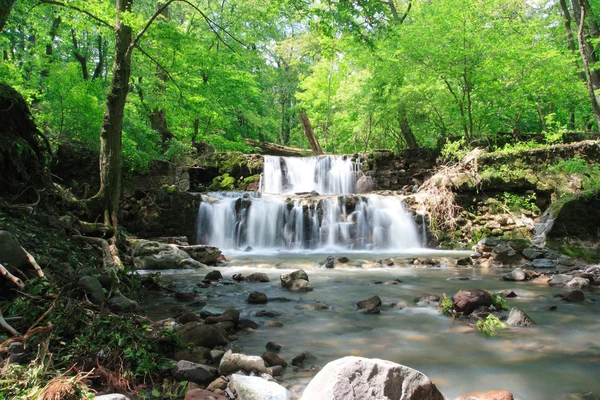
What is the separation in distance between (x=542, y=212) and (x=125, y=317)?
1235 cm

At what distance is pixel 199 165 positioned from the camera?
16891mm

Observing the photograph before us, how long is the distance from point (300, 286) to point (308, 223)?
6.59 metres

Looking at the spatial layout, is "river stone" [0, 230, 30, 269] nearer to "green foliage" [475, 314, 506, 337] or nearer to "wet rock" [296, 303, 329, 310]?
"wet rock" [296, 303, 329, 310]

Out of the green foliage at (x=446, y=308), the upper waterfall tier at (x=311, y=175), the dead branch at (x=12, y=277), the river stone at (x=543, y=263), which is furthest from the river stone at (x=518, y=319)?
the upper waterfall tier at (x=311, y=175)

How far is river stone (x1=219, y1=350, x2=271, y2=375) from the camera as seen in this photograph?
290 cm

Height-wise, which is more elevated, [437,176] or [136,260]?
[437,176]

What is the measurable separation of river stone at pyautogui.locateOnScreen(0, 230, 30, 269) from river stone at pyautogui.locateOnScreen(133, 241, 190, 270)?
5.15 m

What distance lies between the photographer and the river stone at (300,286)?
21.0ft

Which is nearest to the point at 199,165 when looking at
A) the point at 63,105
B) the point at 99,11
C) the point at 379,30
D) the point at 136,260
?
the point at 63,105

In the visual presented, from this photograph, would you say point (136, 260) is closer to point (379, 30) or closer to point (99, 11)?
point (99, 11)

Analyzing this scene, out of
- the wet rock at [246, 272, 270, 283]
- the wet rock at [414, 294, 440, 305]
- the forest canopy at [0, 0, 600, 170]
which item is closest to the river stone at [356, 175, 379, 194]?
the forest canopy at [0, 0, 600, 170]

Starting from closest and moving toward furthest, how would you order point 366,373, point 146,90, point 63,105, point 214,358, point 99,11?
point 366,373 < point 214,358 < point 99,11 < point 63,105 < point 146,90

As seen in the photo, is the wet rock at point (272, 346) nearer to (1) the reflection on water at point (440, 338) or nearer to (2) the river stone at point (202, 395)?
(1) the reflection on water at point (440, 338)

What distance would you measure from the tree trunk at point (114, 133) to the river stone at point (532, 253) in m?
8.52
